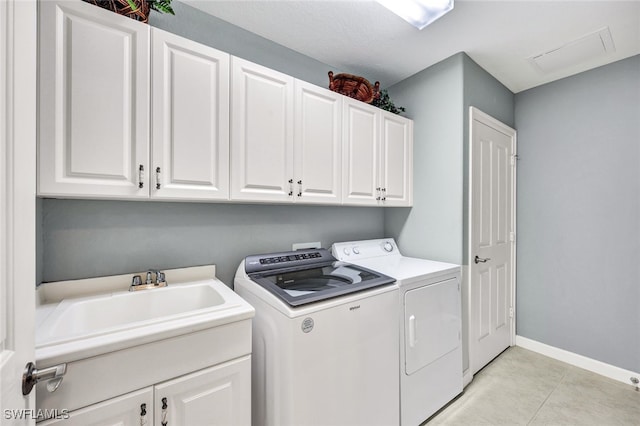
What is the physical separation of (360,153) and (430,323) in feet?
4.20

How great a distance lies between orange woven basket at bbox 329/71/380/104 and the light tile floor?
231 centimetres

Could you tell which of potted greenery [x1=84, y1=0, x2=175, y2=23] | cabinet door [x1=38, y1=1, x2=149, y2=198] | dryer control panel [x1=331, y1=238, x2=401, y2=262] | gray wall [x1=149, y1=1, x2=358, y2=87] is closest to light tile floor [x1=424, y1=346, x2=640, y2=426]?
dryer control panel [x1=331, y1=238, x2=401, y2=262]

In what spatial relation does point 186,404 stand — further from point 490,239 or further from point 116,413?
point 490,239

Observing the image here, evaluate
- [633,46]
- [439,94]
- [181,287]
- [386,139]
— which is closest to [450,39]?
[439,94]

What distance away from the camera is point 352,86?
2008 mm

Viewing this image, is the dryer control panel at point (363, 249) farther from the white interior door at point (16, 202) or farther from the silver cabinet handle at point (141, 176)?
the white interior door at point (16, 202)

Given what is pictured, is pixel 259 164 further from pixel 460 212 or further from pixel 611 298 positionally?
pixel 611 298

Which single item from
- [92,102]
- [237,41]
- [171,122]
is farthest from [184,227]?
[237,41]

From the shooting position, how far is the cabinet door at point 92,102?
1044 mm

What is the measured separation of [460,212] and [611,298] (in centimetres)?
148

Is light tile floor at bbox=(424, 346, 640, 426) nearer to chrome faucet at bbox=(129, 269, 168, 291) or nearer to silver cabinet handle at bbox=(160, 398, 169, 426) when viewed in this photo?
silver cabinet handle at bbox=(160, 398, 169, 426)

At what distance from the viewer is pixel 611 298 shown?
2.22 meters

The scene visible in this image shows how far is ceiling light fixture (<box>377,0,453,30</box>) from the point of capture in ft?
5.05

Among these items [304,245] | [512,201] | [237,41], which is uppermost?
[237,41]
